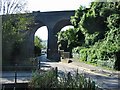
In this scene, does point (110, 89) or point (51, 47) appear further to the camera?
point (51, 47)

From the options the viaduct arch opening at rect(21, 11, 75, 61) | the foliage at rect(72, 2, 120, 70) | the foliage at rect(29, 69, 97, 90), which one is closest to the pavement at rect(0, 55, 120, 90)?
the foliage at rect(72, 2, 120, 70)

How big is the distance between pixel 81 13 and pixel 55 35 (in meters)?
12.1

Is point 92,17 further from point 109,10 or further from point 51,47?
point 51,47

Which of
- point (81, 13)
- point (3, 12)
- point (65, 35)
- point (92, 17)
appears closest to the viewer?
point (3, 12)

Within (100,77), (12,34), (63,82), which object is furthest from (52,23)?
(63,82)

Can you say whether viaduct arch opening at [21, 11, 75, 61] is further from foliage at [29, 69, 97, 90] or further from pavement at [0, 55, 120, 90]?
foliage at [29, 69, 97, 90]

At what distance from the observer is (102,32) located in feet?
106

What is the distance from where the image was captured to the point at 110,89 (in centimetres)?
1211

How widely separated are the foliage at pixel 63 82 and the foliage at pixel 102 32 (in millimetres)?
13102

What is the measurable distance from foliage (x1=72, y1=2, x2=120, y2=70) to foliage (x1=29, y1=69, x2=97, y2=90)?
13102mm

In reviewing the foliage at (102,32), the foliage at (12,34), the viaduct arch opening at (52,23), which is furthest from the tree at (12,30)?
the viaduct arch opening at (52,23)

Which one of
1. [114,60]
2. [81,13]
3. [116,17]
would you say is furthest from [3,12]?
[81,13]

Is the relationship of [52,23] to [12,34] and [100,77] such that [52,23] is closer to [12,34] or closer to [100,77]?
[12,34]

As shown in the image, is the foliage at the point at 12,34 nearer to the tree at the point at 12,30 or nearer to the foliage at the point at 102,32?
the tree at the point at 12,30
